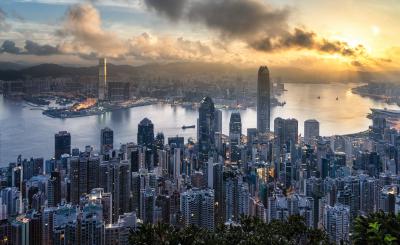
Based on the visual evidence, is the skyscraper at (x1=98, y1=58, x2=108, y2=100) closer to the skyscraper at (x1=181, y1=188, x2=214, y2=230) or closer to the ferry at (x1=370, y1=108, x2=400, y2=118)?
the skyscraper at (x1=181, y1=188, x2=214, y2=230)

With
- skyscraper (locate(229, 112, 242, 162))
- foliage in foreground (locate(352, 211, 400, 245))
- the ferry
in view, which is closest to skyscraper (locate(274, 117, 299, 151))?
skyscraper (locate(229, 112, 242, 162))

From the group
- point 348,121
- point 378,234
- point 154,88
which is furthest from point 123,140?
point 378,234

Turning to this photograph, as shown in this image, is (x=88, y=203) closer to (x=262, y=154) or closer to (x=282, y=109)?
(x=262, y=154)

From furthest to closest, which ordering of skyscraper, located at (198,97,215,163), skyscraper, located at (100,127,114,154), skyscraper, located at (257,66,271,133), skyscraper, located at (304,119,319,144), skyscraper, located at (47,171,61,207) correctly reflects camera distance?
skyscraper, located at (257,66,271,133) < skyscraper, located at (304,119,319,144) < skyscraper, located at (198,97,215,163) < skyscraper, located at (100,127,114,154) < skyscraper, located at (47,171,61,207)

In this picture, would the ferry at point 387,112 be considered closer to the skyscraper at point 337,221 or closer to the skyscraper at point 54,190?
the skyscraper at point 337,221

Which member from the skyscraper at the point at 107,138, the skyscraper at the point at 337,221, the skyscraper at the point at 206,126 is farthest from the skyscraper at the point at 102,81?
the skyscraper at the point at 337,221
